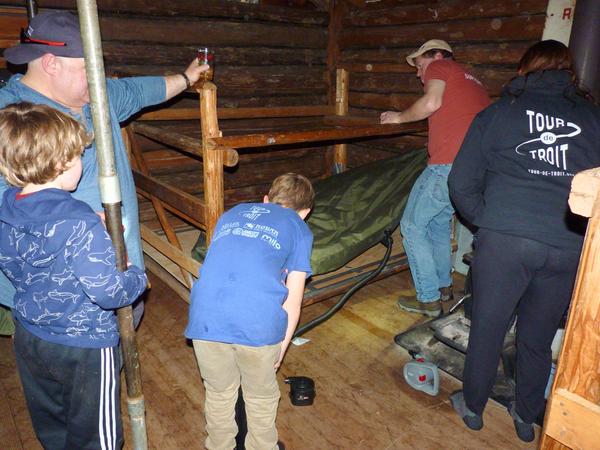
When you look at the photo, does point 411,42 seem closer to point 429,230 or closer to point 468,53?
point 468,53

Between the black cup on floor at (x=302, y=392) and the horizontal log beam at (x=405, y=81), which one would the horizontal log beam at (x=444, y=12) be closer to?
the horizontal log beam at (x=405, y=81)

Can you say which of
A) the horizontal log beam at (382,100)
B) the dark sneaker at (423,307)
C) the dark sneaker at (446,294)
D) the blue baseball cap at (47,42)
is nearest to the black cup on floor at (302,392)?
the dark sneaker at (423,307)

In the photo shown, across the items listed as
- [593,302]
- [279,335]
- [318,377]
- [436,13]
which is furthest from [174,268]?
[436,13]

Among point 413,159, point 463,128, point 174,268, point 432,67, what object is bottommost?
point 174,268

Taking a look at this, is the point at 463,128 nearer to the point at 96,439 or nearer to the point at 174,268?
A: the point at 174,268

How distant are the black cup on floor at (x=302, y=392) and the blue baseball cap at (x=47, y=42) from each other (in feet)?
7.63

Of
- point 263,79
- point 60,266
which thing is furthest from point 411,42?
point 60,266

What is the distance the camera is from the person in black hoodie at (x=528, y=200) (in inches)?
90.7

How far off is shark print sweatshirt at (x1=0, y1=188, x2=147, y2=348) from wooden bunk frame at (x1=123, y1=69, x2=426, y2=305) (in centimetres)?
144

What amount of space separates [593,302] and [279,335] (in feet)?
4.45

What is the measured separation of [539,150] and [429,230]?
1.94 metres

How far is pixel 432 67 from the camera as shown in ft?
12.8

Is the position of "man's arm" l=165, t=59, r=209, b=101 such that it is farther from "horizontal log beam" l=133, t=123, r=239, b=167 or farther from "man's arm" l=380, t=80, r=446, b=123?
"man's arm" l=380, t=80, r=446, b=123

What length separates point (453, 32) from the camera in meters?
5.40
